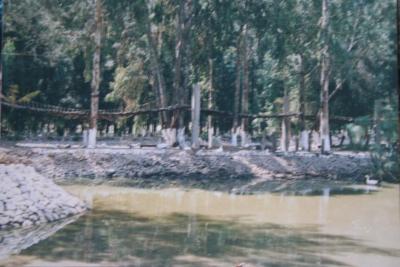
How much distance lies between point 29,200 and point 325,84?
17.1 ft

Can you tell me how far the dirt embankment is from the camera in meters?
5.37

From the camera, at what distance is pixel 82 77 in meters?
5.52

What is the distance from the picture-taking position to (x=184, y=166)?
24.0ft

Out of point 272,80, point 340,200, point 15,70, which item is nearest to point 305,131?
point 272,80

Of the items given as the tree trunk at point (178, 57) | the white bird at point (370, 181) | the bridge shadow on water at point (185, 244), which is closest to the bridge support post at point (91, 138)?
the bridge shadow on water at point (185, 244)

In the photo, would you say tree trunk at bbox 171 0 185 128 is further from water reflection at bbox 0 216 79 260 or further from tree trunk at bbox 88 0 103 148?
water reflection at bbox 0 216 79 260

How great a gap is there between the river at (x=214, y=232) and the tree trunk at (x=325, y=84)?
1465 mm

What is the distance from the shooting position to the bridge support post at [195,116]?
724 centimetres

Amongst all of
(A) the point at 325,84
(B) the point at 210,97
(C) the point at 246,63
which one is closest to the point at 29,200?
(B) the point at 210,97

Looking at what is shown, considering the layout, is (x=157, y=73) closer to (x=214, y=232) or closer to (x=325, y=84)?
(x=325, y=84)

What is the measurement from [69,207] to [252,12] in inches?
193

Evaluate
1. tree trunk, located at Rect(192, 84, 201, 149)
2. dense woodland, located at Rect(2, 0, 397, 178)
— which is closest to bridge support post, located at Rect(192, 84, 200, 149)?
tree trunk, located at Rect(192, 84, 201, 149)

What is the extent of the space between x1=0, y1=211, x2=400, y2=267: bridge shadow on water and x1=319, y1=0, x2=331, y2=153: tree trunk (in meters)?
3.13

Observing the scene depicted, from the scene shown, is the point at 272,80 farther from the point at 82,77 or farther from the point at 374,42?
the point at 82,77
